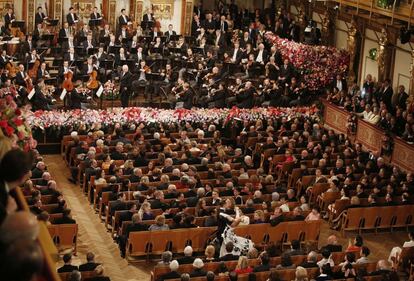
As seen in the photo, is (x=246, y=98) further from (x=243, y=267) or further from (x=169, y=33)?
(x=243, y=267)

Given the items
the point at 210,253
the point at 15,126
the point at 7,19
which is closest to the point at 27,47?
the point at 7,19

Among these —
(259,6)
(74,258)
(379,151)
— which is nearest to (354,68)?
(379,151)

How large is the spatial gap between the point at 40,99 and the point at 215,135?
16.8 feet

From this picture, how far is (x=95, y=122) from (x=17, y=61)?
453cm

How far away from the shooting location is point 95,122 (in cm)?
2278

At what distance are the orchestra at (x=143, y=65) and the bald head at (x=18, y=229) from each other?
18.7 m

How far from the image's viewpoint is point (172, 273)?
1461 cm

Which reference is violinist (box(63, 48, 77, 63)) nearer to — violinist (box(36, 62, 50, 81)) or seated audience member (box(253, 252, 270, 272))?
violinist (box(36, 62, 50, 81))

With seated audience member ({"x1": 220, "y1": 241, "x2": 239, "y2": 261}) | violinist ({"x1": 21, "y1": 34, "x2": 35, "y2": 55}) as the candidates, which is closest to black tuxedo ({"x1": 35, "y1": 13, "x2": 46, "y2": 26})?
violinist ({"x1": 21, "y1": 34, "x2": 35, "y2": 55})

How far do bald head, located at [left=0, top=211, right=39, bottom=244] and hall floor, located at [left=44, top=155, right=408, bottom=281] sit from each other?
11.5 meters

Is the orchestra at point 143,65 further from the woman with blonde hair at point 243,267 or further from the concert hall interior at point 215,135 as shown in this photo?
the woman with blonde hair at point 243,267

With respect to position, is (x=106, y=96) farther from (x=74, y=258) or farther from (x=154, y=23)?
(x=74, y=258)

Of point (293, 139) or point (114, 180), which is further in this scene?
point (293, 139)

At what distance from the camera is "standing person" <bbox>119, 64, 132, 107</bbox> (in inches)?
992
